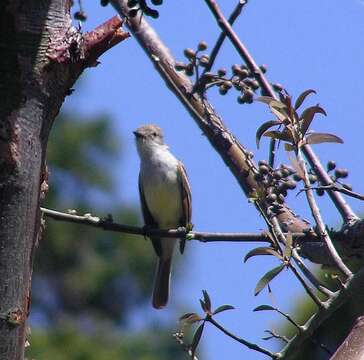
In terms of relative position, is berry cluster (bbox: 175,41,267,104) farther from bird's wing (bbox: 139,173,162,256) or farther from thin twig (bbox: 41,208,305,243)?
bird's wing (bbox: 139,173,162,256)

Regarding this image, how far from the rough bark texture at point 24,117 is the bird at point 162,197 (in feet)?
16.4

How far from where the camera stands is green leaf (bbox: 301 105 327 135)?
3.15 m

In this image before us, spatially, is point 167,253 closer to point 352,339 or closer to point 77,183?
point 352,339

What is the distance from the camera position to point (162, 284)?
7555mm

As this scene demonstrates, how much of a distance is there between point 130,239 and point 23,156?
1893 cm

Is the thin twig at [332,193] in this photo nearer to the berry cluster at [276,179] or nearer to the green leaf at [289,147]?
the berry cluster at [276,179]

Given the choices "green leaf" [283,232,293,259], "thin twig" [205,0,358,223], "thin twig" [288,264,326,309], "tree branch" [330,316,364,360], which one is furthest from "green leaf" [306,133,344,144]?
"tree branch" [330,316,364,360]

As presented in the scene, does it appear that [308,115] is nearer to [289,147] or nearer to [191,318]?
[289,147]

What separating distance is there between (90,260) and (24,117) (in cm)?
1982

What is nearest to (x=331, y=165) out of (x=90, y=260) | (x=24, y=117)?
(x=24, y=117)

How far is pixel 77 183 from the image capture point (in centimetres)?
2155

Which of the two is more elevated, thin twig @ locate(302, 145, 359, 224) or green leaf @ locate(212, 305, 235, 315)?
thin twig @ locate(302, 145, 359, 224)

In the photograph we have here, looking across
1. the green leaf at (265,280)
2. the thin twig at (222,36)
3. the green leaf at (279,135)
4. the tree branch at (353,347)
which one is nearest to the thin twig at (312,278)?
the green leaf at (265,280)

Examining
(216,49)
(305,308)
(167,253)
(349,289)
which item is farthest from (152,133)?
(349,289)
